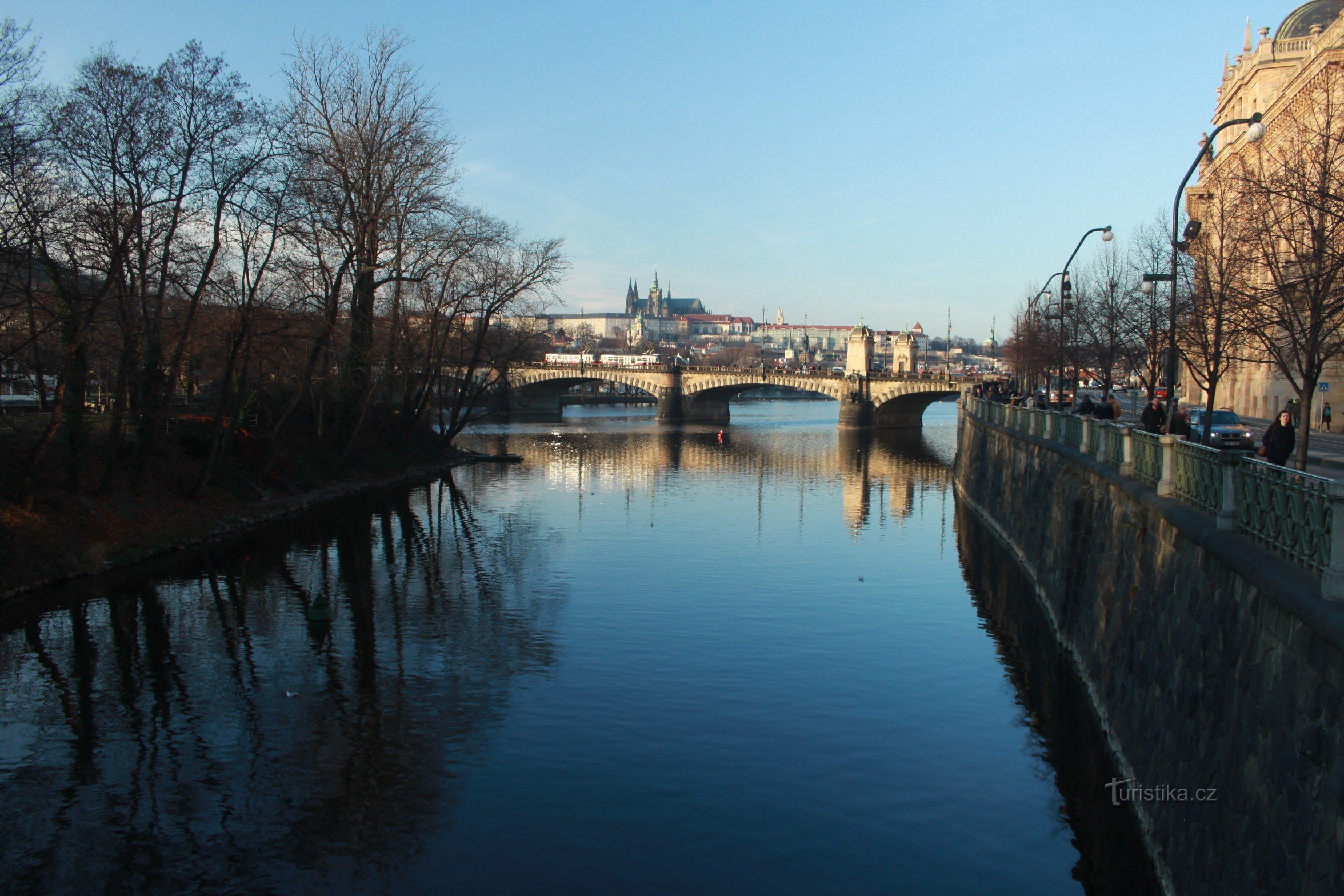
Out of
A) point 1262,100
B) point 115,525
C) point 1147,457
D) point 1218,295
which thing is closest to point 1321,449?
point 1218,295

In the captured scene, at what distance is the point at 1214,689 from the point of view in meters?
9.56

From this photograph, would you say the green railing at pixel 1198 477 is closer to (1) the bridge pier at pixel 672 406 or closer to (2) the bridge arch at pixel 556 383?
(2) the bridge arch at pixel 556 383

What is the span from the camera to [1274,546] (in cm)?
906

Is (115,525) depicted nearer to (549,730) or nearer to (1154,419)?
(549,730)

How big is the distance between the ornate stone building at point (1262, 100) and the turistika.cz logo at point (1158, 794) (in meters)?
36.6

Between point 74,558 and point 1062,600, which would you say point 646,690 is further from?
point 74,558

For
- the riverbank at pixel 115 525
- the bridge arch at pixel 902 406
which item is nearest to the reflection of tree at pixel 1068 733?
the riverbank at pixel 115 525

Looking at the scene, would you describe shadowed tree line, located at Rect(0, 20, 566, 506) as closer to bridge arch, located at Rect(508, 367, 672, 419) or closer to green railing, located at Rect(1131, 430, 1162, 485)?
green railing, located at Rect(1131, 430, 1162, 485)

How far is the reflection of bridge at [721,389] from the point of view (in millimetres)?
88875

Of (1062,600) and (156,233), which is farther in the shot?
(156,233)

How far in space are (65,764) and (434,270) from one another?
3172cm

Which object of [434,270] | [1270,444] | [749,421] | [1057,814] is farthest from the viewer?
[749,421]

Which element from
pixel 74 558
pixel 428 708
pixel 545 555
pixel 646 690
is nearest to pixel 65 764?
pixel 428 708

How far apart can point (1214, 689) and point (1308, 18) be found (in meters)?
66.0
